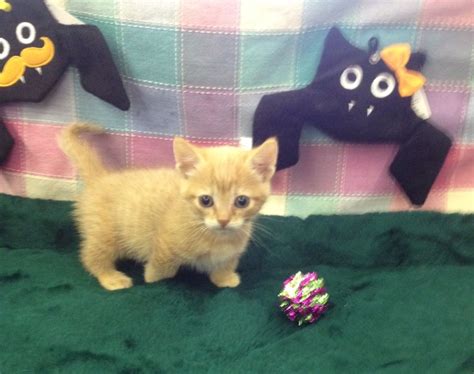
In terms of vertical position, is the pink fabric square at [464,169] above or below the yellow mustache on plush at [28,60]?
below

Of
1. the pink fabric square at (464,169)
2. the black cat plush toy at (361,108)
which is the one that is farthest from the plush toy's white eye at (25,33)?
the pink fabric square at (464,169)

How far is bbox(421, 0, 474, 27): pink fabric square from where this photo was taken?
1376 mm

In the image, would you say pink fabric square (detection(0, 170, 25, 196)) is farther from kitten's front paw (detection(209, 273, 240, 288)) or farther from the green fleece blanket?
kitten's front paw (detection(209, 273, 240, 288))

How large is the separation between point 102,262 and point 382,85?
2.77 feet

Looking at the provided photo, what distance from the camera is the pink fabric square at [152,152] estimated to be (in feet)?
5.08

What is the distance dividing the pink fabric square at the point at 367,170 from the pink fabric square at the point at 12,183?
93 centimetres

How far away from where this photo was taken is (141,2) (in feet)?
4.64

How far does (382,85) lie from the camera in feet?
4.66

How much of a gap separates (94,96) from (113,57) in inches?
4.9

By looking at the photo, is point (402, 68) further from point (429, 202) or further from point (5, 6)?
point (5, 6)

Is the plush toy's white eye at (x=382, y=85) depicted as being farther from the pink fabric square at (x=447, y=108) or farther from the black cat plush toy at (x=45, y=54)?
the black cat plush toy at (x=45, y=54)

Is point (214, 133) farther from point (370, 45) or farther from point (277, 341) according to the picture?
point (277, 341)

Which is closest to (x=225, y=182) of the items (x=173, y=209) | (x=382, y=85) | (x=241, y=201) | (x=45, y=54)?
(x=241, y=201)

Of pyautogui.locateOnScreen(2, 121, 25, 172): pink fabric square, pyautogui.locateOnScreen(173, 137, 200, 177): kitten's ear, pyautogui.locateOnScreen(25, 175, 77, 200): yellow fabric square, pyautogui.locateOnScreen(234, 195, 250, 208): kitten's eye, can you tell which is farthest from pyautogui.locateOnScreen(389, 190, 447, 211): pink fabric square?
pyautogui.locateOnScreen(2, 121, 25, 172): pink fabric square
